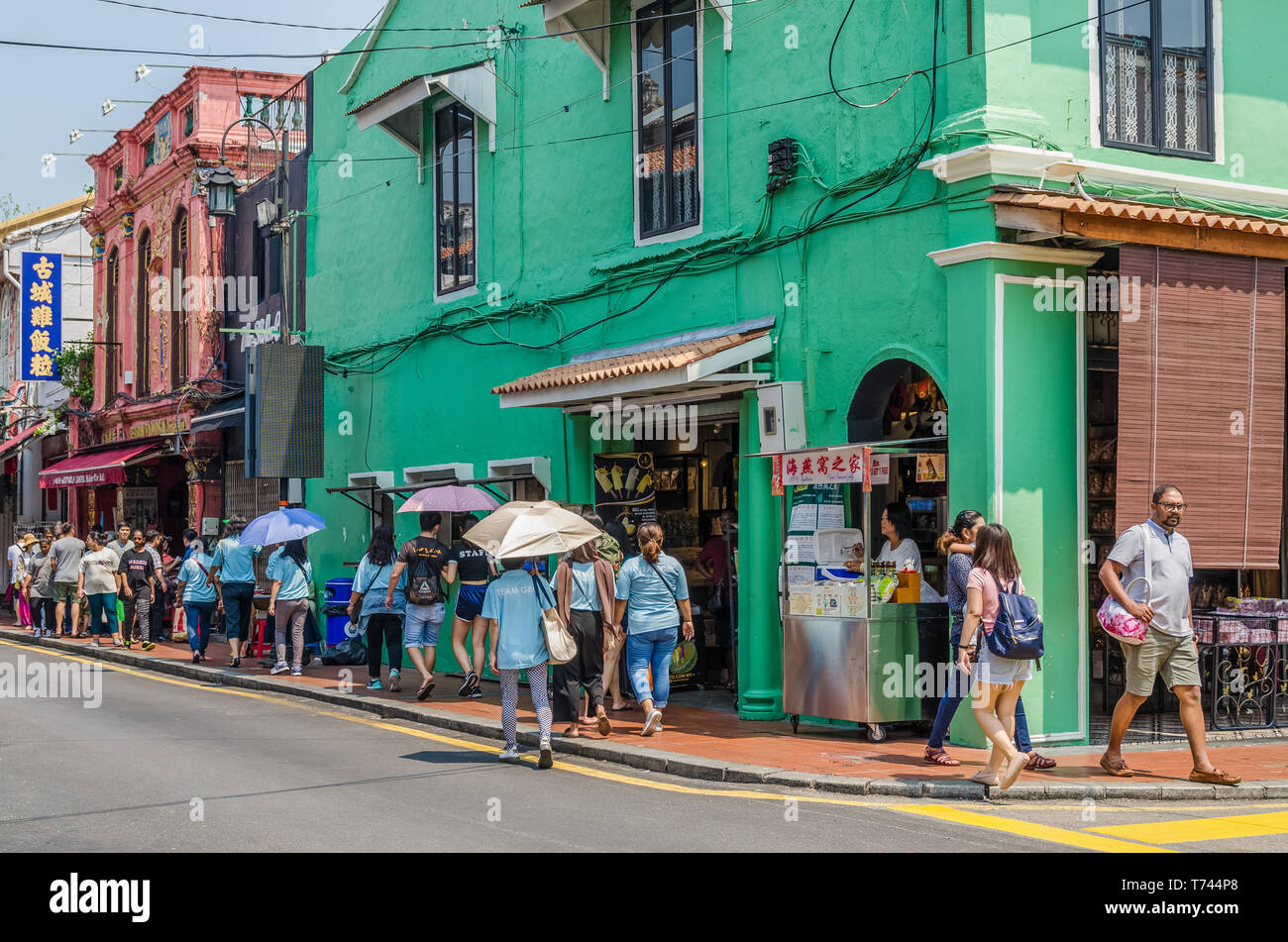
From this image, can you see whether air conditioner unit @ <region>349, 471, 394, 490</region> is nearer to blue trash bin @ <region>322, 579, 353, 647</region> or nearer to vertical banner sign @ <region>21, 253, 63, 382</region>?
blue trash bin @ <region>322, 579, 353, 647</region>

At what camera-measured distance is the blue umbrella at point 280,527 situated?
1623 cm

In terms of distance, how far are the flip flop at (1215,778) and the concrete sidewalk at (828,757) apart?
56 millimetres

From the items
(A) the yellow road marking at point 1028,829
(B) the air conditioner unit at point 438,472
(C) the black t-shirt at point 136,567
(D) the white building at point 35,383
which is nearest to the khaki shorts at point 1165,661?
(A) the yellow road marking at point 1028,829

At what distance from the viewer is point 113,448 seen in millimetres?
30734

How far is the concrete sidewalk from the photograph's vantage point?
9.29 m

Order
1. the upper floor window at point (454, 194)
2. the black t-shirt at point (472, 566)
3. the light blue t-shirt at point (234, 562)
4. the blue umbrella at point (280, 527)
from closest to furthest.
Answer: the black t-shirt at point (472, 566) → the blue umbrella at point (280, 527) → the light blue t-shirt at point (234, 562) → the upper floor window at point (454, 194)

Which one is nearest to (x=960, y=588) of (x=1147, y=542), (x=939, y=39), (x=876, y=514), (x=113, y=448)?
(x=1147, y=542)

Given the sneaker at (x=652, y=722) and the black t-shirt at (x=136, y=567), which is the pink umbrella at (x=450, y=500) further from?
the black t-shirt at (x=136, y=567)

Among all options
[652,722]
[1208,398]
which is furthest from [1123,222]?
[652,722]

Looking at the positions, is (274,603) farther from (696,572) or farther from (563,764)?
(563,764)

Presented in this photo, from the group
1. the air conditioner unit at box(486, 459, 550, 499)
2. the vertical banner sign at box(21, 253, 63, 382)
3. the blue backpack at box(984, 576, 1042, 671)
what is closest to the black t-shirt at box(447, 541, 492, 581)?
the air conditioner unit at box(486, 459, 550, 499)

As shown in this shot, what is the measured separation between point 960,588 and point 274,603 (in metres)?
9.63

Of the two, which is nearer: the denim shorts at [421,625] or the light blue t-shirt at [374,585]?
the denim shorts at [421,625]

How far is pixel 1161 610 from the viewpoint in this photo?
969 cm
